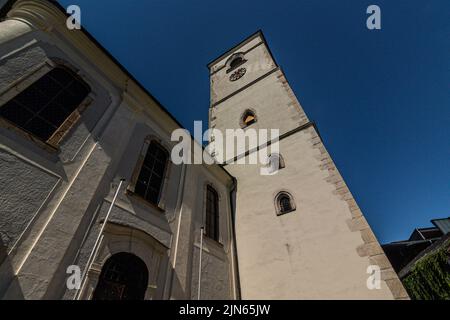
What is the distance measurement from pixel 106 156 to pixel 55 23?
143 inches

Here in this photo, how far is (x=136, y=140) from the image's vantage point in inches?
254

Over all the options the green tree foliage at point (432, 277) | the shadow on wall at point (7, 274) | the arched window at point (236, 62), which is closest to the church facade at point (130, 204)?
the shadow on wall at point (7, 274)

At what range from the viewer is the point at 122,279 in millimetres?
4559

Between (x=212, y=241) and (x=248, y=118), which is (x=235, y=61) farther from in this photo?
(x=212, y=241)

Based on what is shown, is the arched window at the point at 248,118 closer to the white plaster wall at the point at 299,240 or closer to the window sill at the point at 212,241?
the white plaster wall at the point at 299,240

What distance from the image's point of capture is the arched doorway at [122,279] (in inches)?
164

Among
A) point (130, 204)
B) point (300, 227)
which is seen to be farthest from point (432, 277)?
point (130, 204)

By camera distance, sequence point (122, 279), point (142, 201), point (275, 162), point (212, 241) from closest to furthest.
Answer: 1. point (122, 279)
2. point (142, 201)
3. point (212, 241)
4. point (275, 162)

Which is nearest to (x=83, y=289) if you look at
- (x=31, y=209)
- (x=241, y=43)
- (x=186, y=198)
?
(x=31, y=209)

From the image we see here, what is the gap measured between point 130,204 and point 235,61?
17573 millimetres

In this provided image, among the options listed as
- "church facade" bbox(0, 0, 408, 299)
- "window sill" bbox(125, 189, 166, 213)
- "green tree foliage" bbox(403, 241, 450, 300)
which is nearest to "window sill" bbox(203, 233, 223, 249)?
"church facade" bbox(0, 0, 408, 299)

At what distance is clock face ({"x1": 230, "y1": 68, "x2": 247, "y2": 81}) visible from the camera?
17.2 meters

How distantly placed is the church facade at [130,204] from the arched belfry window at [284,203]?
8 centimetres

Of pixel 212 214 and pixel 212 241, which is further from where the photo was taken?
pixel 212 214
